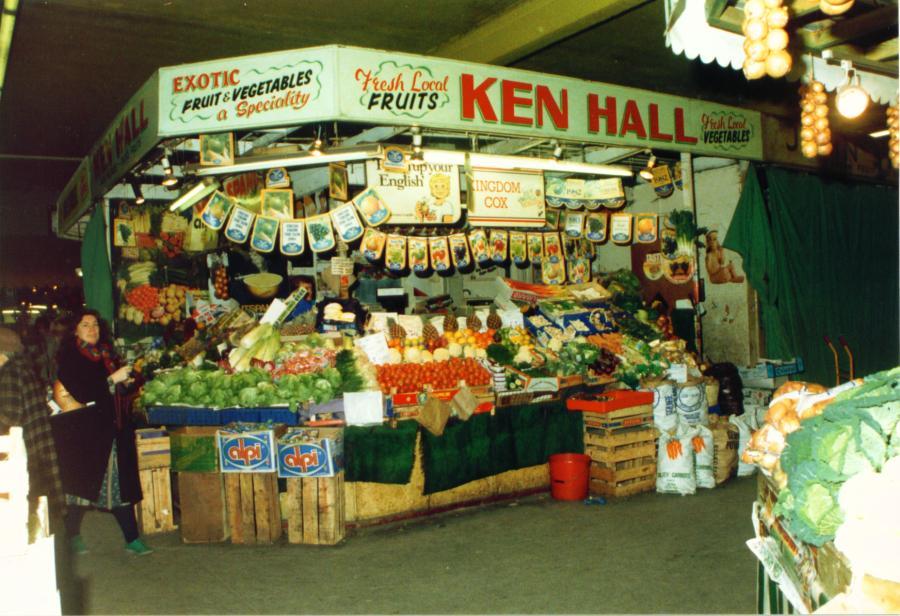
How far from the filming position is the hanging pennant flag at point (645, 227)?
10.1m

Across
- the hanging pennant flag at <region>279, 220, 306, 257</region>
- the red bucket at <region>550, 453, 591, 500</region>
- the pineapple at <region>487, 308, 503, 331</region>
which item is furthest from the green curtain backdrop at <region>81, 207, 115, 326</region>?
the red bucket at <region>550, 453, 591, 500</region>

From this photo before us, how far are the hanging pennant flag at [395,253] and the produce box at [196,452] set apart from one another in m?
3.29

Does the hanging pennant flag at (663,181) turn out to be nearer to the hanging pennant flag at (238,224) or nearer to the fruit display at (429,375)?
the fruit display at (429,375)

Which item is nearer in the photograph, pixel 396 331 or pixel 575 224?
pixel 396 331

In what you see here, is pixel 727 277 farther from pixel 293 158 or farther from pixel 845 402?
pixel 845 402

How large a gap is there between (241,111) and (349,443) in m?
3.19

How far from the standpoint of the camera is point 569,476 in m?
7.50

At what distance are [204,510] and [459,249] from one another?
4.69 meters

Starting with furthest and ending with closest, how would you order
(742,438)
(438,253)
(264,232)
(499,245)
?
1. (499,245)
2. (438,253)
3. (742,438)
4. (264,232)

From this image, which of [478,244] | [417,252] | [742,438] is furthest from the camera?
[478,244]

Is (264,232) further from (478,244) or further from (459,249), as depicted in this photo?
(478,244)

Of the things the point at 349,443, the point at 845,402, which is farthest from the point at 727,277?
the point at 845,402

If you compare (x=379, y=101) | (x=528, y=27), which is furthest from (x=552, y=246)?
(x=379, y=101)

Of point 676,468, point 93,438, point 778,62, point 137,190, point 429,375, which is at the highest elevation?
point 137,190
